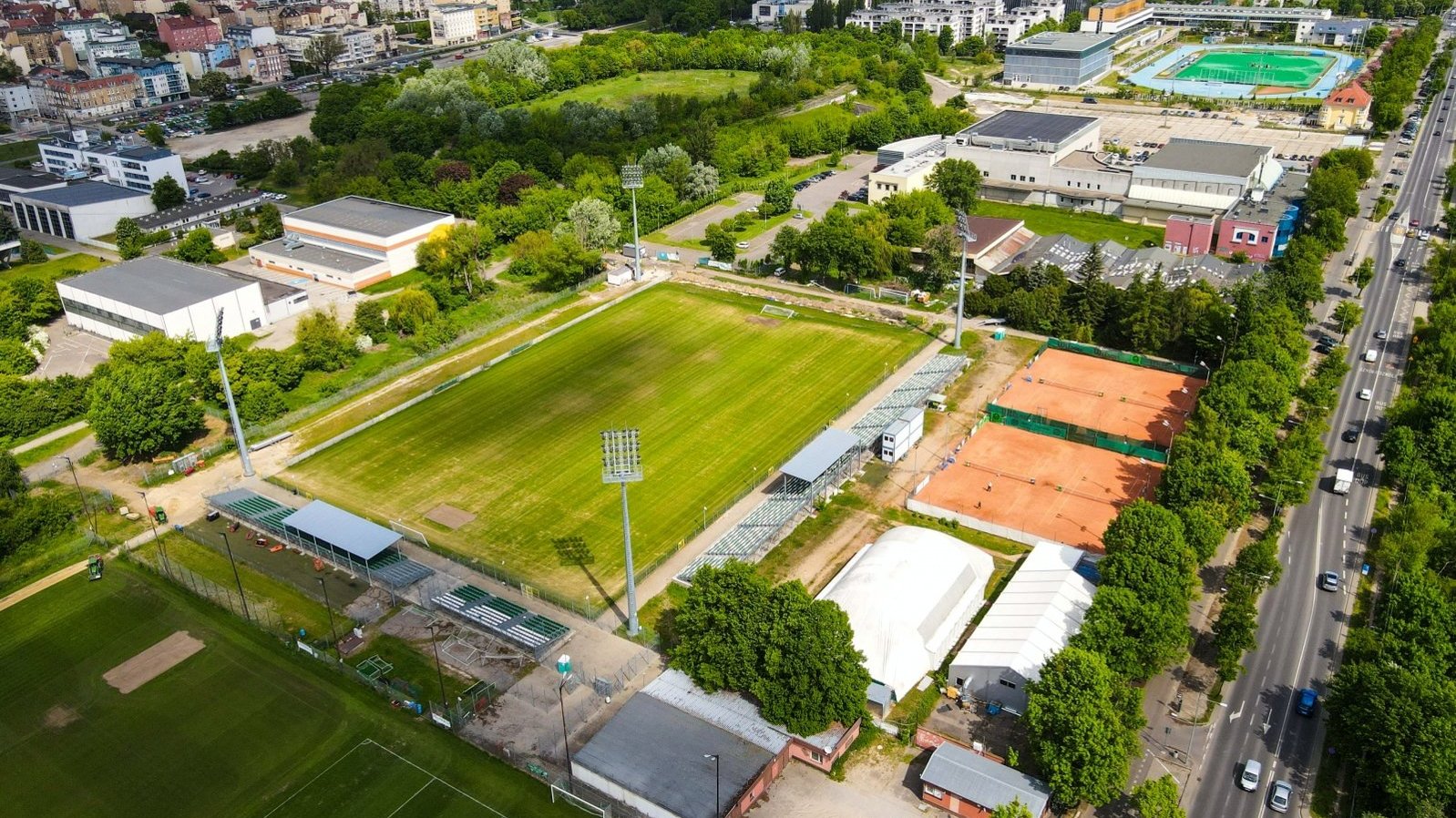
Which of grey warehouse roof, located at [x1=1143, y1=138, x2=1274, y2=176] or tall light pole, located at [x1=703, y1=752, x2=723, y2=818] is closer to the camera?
tall light pole, located at [x1=703, y1=752, x2=723, y2=818]

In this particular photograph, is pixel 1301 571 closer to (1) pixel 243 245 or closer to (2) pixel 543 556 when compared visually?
(2) pixel 543 556

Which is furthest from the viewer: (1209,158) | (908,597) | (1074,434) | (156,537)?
(1209,158)

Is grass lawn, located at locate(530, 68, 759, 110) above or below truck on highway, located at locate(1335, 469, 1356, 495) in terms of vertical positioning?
above

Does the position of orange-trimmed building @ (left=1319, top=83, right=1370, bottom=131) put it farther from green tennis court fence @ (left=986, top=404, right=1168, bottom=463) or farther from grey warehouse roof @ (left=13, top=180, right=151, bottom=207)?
grey warehouse roof @ (left=13, top=180, right=151, bottom=207)

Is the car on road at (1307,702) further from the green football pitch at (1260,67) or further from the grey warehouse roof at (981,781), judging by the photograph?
the green football pitch at (1260,67)

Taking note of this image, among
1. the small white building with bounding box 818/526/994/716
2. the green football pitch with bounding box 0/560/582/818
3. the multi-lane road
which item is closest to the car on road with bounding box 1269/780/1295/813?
the multi-lane road

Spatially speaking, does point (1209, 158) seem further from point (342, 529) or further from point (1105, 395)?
point (342, 529)

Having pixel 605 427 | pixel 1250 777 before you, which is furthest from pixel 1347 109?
pixel 1250 777

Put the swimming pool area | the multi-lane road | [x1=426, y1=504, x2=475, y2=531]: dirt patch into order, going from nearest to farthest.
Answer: the multi-lane road, [x1=426, y1=504, x2=475, y2=531]: dirt patch, the swimming pool area
